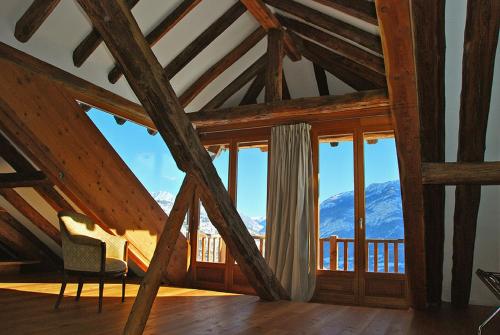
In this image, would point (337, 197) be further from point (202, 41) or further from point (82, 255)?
point (82, 255)

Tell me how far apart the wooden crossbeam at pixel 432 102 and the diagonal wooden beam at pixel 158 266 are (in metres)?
1.66

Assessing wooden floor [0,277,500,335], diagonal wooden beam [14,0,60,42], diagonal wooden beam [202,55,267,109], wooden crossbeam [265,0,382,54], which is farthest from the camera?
diagonal wooden beam [202,55,267,109]

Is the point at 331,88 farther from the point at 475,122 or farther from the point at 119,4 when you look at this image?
the point at 119,4

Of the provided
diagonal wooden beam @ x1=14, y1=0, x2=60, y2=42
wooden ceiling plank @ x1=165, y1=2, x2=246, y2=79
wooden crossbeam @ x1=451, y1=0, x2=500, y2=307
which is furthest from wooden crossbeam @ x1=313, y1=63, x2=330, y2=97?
diagonal wooden beam @ x1=14, y1=0, x2=60, y2=42

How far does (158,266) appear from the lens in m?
2.60

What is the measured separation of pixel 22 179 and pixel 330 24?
12.9ft

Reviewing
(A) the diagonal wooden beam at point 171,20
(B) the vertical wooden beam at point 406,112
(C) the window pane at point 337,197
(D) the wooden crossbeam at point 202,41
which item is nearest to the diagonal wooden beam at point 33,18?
(A) the diagonal wooden beam at point 171,20

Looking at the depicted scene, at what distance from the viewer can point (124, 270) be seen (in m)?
4.07

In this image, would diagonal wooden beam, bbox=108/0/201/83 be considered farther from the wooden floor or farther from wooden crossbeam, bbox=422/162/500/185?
wooden crossbeam, bbox=422/162/500/185

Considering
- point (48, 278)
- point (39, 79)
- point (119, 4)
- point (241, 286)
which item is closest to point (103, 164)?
point (39, 79)

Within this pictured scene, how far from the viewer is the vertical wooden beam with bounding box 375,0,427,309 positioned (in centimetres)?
193

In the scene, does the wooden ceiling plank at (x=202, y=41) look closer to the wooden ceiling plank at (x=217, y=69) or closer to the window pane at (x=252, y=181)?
the wooden ceiling plank at (x=217, y=69)

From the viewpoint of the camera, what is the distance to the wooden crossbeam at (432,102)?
234cm

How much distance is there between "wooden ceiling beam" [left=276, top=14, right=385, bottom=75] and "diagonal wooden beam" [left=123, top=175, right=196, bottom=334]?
9.51ft
